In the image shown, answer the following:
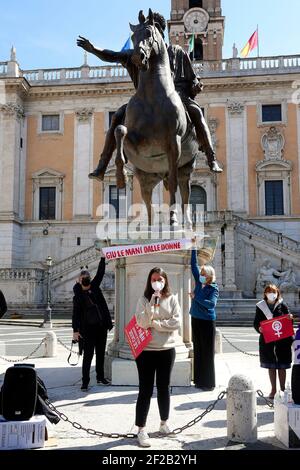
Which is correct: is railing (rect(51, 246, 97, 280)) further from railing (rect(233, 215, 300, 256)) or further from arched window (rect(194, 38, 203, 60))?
arched window (rect(194, 38, 203, 60))

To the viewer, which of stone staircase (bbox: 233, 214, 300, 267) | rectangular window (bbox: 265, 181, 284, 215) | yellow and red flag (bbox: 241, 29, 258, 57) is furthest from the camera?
yellow and red flag (bbox: 241, 29, 258, 57)

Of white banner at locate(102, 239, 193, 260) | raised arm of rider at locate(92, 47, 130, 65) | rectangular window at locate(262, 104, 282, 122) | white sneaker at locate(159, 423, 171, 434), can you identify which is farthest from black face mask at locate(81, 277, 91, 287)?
Result: rectangular window at locate(262, 104, 282, 122)

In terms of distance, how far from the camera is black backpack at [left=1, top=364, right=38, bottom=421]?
4672 mm

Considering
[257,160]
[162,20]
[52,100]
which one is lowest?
[162,20]

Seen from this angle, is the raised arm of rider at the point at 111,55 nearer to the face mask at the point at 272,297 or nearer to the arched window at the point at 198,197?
the face mask at the point at 272,297

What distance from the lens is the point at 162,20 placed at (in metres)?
8.10

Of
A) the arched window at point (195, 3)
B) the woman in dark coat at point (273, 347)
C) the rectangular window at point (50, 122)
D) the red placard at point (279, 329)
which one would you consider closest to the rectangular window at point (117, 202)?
the rectangular window at point (50, 122)

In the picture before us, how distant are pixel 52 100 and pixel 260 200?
16881 mm

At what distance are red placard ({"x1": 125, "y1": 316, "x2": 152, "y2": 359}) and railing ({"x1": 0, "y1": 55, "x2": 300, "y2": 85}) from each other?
106ft

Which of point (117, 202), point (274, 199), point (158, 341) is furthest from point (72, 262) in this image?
point (158, 341)
